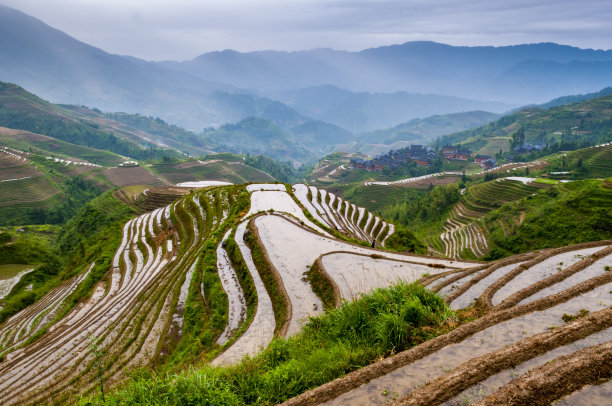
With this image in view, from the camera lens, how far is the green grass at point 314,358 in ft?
16.5

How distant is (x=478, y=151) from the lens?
15638 centimetres

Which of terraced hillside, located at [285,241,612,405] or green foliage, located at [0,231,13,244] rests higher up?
terraced hillside, located at [285,241,612,405]

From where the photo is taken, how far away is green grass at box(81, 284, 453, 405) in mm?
5035

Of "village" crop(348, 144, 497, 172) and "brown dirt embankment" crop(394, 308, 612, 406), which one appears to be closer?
"brown dirt embankment" crop(394, 308, 612, 406)

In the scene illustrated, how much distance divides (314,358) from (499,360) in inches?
120

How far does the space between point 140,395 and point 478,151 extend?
178732 mm

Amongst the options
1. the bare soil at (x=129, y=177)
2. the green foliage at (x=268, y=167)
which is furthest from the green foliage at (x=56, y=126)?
the bare soil at (x=129, y=177)

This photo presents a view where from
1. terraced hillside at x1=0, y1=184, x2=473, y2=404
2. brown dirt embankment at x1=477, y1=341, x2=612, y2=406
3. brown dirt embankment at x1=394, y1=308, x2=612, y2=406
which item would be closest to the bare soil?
terraced hillside at x1=0, y1=184, x2=473, y2=404

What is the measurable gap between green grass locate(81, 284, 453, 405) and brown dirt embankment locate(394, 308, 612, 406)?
3.97ft

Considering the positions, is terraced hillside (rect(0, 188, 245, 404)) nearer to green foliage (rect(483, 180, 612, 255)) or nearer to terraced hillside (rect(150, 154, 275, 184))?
green foliage (rect(483, 180, 612, 255))

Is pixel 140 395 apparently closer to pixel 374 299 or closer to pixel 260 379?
pixel 260 379

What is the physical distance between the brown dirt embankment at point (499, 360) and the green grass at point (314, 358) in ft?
3.97

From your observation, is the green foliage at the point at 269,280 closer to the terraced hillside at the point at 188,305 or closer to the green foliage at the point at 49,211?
the terraced hillside at the point at 188,305

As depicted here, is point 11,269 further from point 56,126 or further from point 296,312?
point 56,126
